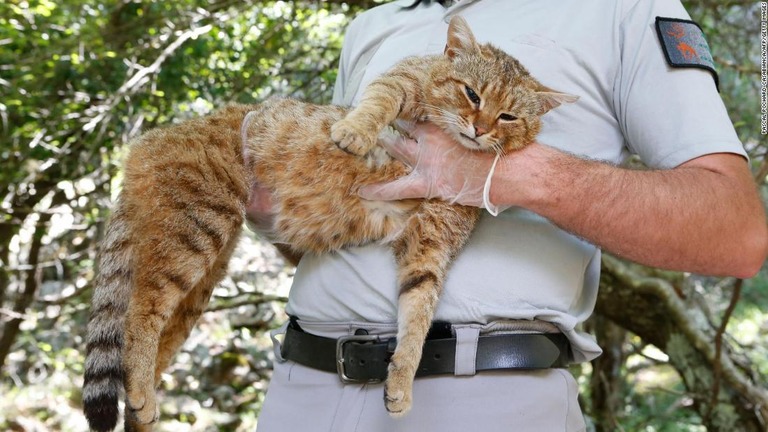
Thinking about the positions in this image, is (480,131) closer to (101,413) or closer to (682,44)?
(682,44)

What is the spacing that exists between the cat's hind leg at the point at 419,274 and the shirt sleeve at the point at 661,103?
0.57 m

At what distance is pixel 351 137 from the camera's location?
7.47 ft

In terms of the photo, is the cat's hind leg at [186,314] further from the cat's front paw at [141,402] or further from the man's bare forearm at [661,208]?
the man's bare forearm at [661,208]

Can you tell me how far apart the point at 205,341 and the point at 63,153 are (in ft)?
8.61

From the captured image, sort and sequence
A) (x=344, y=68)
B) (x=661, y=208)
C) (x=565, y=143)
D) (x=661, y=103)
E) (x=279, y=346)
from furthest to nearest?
(x=344, y=68), (x=279, y=346), (x=565, y=143), (x=661, y=103), (x=661, y=208)

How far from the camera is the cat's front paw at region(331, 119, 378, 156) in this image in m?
2.28

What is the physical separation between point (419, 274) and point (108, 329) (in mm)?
1094

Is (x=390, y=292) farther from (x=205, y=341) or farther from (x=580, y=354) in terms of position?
(x=205, y=341)

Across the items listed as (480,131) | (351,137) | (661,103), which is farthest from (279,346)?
(661,103)

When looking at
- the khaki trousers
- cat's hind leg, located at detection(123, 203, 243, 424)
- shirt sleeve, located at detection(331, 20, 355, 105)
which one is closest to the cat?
cat's hind leg, located at detection(123, 203, 243, 424)

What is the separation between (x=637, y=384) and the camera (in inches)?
286

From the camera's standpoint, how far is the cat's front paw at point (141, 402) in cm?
249

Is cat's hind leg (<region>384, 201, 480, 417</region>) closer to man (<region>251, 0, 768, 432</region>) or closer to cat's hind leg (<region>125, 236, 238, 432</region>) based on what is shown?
man (<region>251, 0, 768, 432</region>)

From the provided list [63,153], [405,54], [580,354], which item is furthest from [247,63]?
[580,354]
